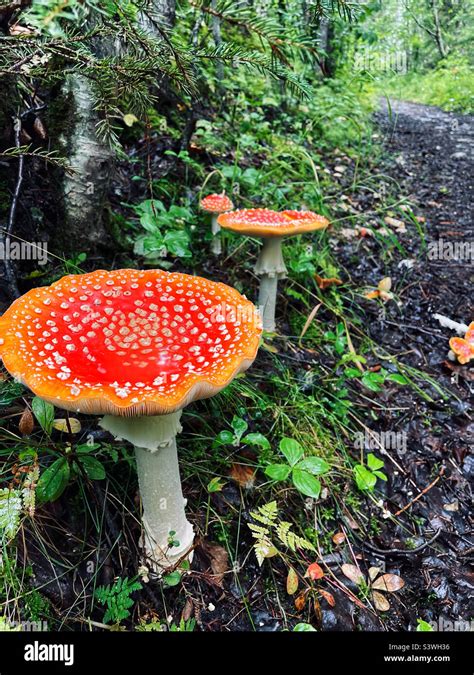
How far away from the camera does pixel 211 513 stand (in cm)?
281

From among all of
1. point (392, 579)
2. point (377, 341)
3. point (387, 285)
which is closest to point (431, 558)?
point (392, 579)

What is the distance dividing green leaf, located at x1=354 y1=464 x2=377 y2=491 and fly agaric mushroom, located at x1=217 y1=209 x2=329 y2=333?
1591mm

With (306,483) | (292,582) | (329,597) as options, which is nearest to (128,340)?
(306,483)

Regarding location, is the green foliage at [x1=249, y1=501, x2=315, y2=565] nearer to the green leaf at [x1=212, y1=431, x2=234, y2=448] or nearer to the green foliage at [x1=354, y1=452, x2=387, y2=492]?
the green leaf at [x1=212, y1=431, x2=234, y2=448]

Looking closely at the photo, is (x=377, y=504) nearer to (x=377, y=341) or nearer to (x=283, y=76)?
(x=377, y=341)

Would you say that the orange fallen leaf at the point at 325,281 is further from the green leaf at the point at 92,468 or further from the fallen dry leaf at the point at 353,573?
the green leaf at the point at 92,468

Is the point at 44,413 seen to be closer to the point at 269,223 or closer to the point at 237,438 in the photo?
the point at 237,438

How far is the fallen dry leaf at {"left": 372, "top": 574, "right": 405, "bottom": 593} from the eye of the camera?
275 cm

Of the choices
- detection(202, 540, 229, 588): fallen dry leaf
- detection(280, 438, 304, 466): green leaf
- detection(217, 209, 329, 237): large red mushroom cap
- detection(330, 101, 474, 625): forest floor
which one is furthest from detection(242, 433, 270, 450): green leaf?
detection(217, 209, 329, 237): large red mushroom cap

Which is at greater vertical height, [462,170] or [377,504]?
[462,170]

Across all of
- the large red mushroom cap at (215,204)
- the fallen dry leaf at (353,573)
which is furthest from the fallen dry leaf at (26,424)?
the large red mushroom cap at (215,204)

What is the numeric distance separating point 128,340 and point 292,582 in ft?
5.44

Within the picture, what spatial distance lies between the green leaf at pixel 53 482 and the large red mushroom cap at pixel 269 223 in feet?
7.48

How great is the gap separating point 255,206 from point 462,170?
666 centimetres
